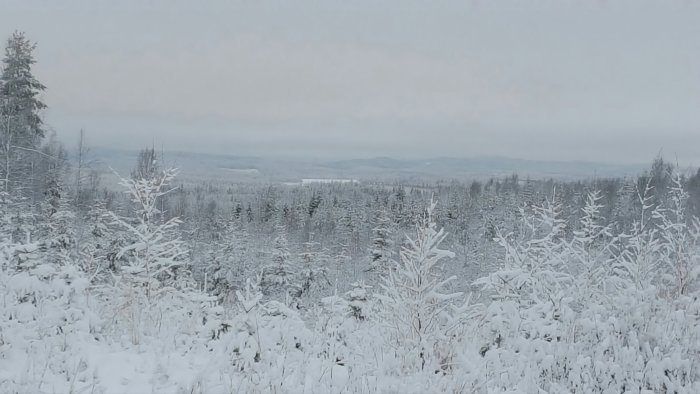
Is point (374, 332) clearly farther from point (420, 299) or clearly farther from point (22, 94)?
point (22, 94)

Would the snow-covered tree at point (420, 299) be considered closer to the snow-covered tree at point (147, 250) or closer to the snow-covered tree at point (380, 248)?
the snow-covered tree at point (147, 250)

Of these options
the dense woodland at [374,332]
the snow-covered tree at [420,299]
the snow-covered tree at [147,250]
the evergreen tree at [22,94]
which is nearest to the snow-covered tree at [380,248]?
the evergreen tree at [22,94]

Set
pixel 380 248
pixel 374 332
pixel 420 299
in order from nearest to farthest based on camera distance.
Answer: pixel 420 299, pixel 374 332, pixel 380 248

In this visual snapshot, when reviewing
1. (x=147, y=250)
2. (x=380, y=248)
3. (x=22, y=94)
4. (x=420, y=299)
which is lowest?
(x=380, y=248)

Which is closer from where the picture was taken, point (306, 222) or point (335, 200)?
point (306, 222)

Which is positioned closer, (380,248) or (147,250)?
(147,250)

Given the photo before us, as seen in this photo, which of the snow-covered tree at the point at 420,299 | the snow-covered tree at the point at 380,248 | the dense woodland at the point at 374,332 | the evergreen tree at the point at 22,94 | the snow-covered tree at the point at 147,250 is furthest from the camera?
the snow-covered tree at the point at 380,248

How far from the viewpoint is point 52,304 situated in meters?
5.33

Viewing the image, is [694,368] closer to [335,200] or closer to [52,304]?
[52,304]

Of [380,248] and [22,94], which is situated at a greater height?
[22,94]

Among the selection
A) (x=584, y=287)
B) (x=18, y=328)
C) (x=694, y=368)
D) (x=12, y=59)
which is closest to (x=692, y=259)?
(x=584, y=287)

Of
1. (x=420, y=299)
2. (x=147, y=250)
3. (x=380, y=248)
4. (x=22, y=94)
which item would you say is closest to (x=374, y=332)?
(x=420, y=299)

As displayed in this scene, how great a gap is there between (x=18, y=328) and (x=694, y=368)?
6.93 m

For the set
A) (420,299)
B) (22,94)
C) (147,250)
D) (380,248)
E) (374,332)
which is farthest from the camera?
(380,248)
